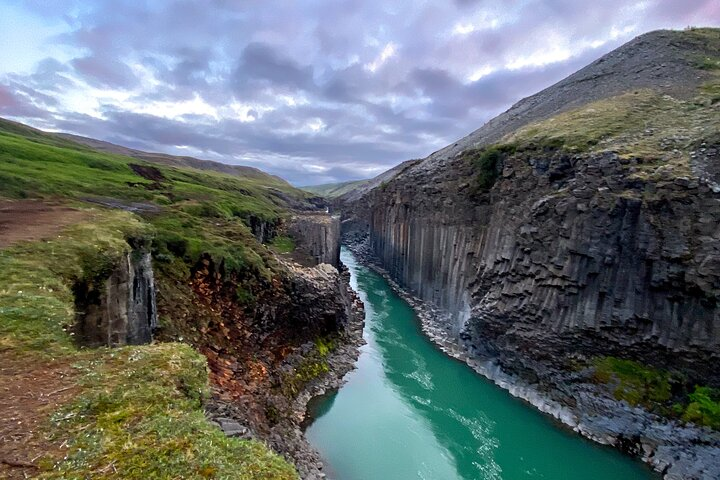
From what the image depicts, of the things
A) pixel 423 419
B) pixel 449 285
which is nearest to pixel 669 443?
pixel 423 419

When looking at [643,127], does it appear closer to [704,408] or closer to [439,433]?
[704,408]

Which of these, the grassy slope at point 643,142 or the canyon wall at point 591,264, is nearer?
the canyon wall at point 591,264

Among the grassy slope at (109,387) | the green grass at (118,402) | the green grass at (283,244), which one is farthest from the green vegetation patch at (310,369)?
the green grass at (118,402)

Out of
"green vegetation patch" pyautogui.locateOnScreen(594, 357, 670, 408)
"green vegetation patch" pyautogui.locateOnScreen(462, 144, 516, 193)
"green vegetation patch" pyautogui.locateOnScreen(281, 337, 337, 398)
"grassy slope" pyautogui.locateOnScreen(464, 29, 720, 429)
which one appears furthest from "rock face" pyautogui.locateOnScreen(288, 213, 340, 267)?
"green vegetation patch" pyautogui.locateOnScreen(594, 357, 670, 408)

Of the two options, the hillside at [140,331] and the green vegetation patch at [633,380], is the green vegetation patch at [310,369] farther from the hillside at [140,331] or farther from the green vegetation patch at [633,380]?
the green vegetation patch at [633,380]

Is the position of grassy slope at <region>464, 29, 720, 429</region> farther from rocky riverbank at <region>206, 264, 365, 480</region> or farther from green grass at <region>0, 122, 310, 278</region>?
green grass at <region>0, 122, 310, 278</region>

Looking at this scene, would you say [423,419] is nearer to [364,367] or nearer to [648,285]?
[364,367]
